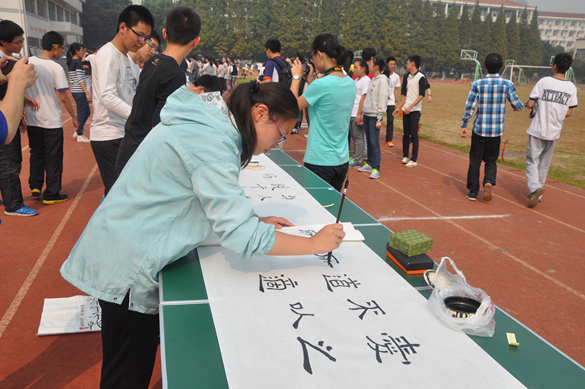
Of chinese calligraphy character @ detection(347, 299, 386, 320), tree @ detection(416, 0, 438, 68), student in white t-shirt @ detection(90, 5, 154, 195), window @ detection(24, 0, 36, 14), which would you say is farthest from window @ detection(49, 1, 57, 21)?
tree @ detection(416, 0, 438, 68)

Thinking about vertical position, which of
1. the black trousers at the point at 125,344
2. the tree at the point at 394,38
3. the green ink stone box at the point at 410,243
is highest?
the tree at the point at 394,38

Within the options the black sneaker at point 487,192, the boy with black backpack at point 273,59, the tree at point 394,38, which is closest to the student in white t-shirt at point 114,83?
the boy with black backpack at point 273,59

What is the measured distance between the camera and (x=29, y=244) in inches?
152

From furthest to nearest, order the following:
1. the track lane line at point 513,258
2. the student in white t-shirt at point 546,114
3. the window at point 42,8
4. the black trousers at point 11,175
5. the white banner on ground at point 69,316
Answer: the window at point 42,8, the student in white t-shirt at point 546,114, the black trousers at point 11,175, the track lane line at point 513,258, the white banner on ground at point 69,316

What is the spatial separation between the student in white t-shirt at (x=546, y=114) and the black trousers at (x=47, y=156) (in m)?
5.90

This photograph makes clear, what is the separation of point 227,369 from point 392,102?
8252 millimetres

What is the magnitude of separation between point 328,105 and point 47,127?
134 inches

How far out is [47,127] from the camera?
4.73 metres

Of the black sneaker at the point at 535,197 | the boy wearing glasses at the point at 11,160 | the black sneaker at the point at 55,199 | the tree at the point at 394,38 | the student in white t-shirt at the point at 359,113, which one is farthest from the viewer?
the tree at the point at 394,38

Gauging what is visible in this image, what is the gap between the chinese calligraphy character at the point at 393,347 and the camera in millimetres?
1211

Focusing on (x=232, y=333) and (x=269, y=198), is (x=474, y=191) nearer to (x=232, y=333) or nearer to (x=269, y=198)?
(x=269, y=198)

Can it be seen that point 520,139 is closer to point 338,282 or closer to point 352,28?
point 338,282

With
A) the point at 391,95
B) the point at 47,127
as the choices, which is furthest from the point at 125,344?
the point at 391,95

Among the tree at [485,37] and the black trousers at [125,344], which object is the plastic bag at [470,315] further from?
the tree at [485,37]
